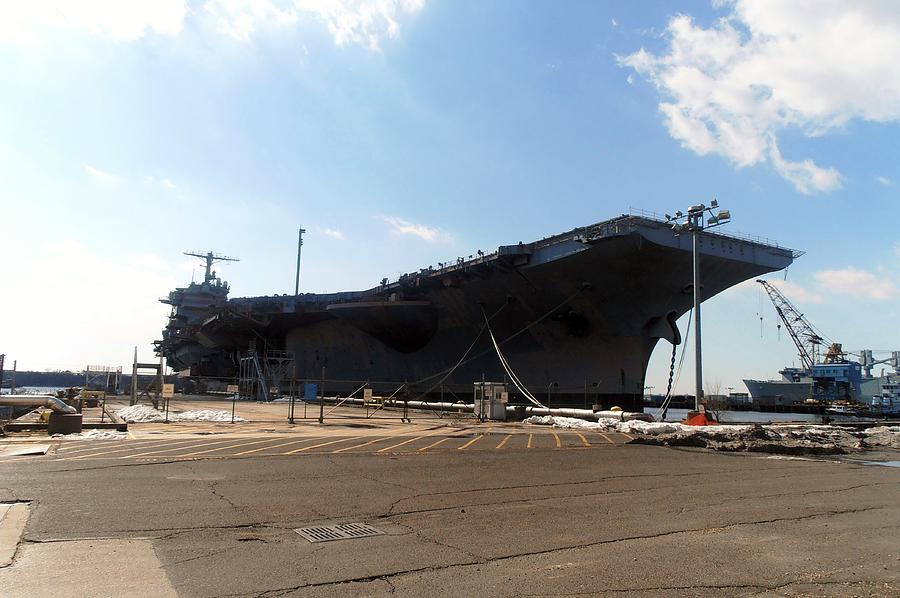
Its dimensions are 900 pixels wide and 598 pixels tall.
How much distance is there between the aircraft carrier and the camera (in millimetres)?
27945

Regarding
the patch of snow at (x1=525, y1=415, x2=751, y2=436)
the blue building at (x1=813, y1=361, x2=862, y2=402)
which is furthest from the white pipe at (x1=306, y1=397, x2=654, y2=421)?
the blue building at (x1=813, y1=361, x2=862, y2=402)

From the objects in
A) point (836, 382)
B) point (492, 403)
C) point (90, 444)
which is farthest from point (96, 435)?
point (836, 382)

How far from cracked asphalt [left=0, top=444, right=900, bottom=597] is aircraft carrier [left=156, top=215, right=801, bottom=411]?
646 inches

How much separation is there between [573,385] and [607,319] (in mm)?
4305

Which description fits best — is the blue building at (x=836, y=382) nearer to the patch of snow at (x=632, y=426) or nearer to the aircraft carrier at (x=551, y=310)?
the aircraft carrier at (x=551, y=310)

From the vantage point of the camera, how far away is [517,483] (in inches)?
353

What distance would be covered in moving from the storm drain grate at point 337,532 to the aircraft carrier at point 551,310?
2000 cm

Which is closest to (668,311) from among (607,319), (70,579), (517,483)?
(607,319)

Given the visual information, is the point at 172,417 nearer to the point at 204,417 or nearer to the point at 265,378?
the point at 204,417

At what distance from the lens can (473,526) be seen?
6.16m

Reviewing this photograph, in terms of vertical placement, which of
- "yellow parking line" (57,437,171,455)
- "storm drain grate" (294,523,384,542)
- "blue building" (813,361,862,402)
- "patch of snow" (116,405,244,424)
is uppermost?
"blue building" (813,361,862,402)

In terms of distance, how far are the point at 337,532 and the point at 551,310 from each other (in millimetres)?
27447

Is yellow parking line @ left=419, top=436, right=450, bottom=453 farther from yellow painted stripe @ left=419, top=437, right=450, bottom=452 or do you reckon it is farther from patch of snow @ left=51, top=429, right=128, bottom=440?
patch of snow @ left=51, top=429, right=128, bottom=440

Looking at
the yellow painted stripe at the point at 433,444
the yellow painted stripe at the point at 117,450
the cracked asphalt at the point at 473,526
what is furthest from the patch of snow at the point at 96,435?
the yellow painted stripe at the point at 433,444
